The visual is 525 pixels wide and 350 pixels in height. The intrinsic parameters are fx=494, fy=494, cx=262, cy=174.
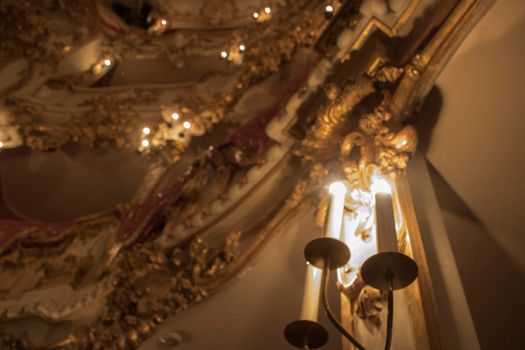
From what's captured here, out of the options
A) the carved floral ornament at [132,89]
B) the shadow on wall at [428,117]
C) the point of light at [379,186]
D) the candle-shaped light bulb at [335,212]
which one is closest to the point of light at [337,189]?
the candle-shaped light bulb at [335,212]

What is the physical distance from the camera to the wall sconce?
4.29 feet

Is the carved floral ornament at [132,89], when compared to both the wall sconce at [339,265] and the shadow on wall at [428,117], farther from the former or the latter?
the wall sconce at [339,265]

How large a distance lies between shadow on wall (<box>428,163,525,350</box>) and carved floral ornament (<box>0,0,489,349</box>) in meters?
0.46

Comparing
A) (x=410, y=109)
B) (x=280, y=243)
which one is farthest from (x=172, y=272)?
(x=410, y=109)

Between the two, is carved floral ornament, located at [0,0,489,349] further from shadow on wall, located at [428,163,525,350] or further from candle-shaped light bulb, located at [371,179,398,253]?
shadow on wall, located at [428,163,525,350]

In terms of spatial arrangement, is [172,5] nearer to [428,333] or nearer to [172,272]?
[172,272]

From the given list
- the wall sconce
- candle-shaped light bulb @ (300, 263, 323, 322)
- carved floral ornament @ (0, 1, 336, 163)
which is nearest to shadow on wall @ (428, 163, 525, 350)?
the wall sconce

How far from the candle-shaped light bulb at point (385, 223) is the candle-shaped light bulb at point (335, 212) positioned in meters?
0.14

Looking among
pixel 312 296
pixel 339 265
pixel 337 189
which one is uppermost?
pixel 337 189

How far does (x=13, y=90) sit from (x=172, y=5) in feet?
12.9

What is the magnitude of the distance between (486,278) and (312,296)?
106cm

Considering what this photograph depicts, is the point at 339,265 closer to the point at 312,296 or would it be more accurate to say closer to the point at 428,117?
the point at 312,296

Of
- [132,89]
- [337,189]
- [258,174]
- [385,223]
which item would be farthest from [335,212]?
[132,89]

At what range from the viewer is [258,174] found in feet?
9.25
